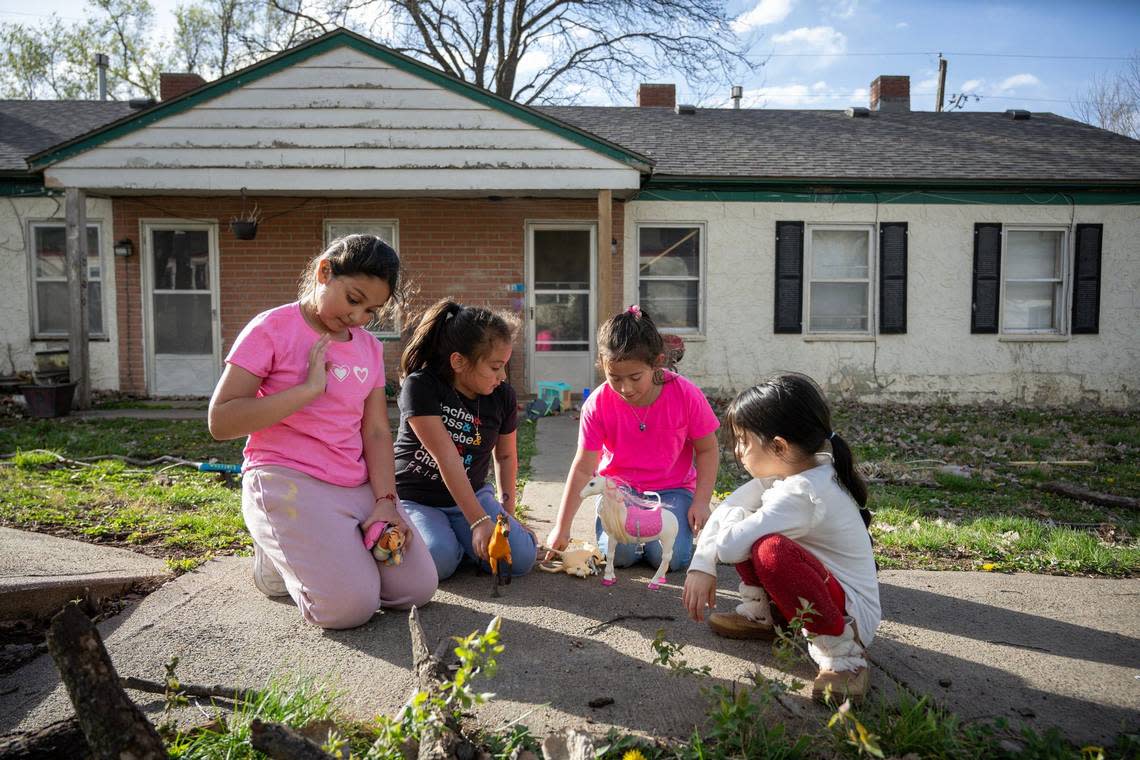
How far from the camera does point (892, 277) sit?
11555mm

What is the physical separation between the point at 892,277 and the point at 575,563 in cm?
964

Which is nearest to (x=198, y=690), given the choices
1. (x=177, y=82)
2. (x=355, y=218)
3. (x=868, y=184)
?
(x=355, y=218)

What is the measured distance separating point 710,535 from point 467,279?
9.20 meters

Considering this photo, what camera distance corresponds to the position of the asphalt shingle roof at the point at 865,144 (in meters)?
11.4

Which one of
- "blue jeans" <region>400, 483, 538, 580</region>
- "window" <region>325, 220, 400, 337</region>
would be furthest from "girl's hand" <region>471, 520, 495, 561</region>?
"window" <region>325, 220, 400, 337</region>

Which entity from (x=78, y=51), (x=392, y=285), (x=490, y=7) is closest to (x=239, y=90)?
(x=392, y=285)

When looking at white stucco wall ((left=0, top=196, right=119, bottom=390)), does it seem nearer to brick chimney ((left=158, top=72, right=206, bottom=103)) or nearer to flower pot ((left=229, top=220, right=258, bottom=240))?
flower pot ((left=229, top=220, right=258, bottom=240))

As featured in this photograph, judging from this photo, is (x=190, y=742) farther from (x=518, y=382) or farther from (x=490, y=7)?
(x=490, y=7)

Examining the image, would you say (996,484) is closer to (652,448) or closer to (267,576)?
(652,448)

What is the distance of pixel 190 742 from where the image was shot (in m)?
1.98

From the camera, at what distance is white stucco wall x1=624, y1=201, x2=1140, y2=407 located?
1141cm

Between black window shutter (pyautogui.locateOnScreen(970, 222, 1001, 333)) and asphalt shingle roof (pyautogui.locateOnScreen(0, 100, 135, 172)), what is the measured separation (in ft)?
43.8

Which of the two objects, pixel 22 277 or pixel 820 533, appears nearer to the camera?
pixel 820 533

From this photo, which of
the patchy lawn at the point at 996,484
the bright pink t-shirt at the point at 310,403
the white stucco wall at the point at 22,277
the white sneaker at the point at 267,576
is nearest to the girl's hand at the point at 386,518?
the bright pink t-shirt at the point at 310,403
